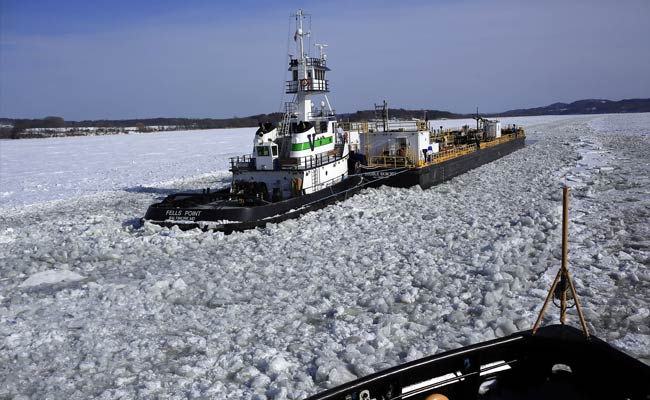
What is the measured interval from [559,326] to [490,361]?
81cm

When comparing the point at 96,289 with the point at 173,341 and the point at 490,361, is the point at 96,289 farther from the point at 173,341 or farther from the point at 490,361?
the point at 490,361

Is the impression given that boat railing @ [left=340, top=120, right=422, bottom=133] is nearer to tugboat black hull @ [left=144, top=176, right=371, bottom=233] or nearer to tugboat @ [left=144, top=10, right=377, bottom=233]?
tugboat @ [left=144, top=10, right=377, bottom=233]

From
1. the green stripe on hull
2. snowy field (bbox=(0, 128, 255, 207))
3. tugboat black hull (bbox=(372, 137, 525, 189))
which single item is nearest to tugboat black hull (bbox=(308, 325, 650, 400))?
the green stripe on hull

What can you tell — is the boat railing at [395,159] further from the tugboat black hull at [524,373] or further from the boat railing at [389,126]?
the tugboat black hull at [524,373]

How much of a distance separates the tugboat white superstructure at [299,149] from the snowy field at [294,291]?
1.37 m

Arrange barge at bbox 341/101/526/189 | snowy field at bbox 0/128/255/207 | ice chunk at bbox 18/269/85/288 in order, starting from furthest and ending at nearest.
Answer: snowy field at bbox 0/128/255/207, barge at bbox 341/101/526/189, ice chunk at bbox 18/269/85/288

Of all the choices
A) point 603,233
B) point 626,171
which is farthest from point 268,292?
point 626,171

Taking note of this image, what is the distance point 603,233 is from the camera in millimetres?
10375

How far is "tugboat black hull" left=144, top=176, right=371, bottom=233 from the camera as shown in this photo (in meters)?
11.8

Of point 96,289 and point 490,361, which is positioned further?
point 96,289

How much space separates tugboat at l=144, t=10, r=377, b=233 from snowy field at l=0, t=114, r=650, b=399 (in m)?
0.49

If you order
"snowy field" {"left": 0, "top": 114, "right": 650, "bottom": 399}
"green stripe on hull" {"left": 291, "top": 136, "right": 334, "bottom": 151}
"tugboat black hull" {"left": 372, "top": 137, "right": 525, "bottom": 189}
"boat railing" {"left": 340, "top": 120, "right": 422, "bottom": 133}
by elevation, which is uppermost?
"boat railing" {"left": 340, "top": 120, "right": 422, "bottom": 133}

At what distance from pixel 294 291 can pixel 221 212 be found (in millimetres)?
4515

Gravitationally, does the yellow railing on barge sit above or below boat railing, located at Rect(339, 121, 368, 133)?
below
